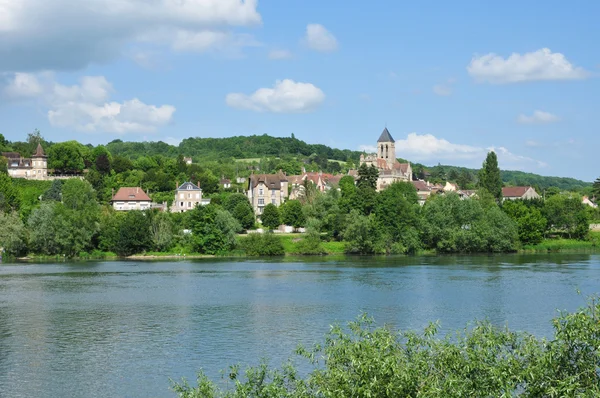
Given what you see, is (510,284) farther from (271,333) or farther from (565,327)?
(565,327)

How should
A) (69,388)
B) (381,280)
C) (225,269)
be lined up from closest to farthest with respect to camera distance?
(69,388) → (381,280) → (225,269)

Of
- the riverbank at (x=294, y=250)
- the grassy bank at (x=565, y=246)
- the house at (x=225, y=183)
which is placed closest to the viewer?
the riverbank at (x=294, y=250)

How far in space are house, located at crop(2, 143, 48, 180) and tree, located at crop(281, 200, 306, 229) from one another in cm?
4774

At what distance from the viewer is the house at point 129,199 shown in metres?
108

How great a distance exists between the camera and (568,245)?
286 ft

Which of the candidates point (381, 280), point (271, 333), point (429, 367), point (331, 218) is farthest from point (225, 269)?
point (429, 367)

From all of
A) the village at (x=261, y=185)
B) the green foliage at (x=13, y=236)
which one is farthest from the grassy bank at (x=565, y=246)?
the green foliage at (x=13, y=236)

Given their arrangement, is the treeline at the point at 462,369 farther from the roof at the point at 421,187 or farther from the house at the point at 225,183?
the roof at the point at 421,187

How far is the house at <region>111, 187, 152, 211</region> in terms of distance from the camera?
108188mm

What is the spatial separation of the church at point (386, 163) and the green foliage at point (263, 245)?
160 ft

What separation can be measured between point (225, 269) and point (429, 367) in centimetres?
4977

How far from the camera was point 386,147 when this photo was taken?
14900 centimetres

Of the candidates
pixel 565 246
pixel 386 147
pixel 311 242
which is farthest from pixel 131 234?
pixel 386 147

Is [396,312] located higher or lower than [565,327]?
lower
